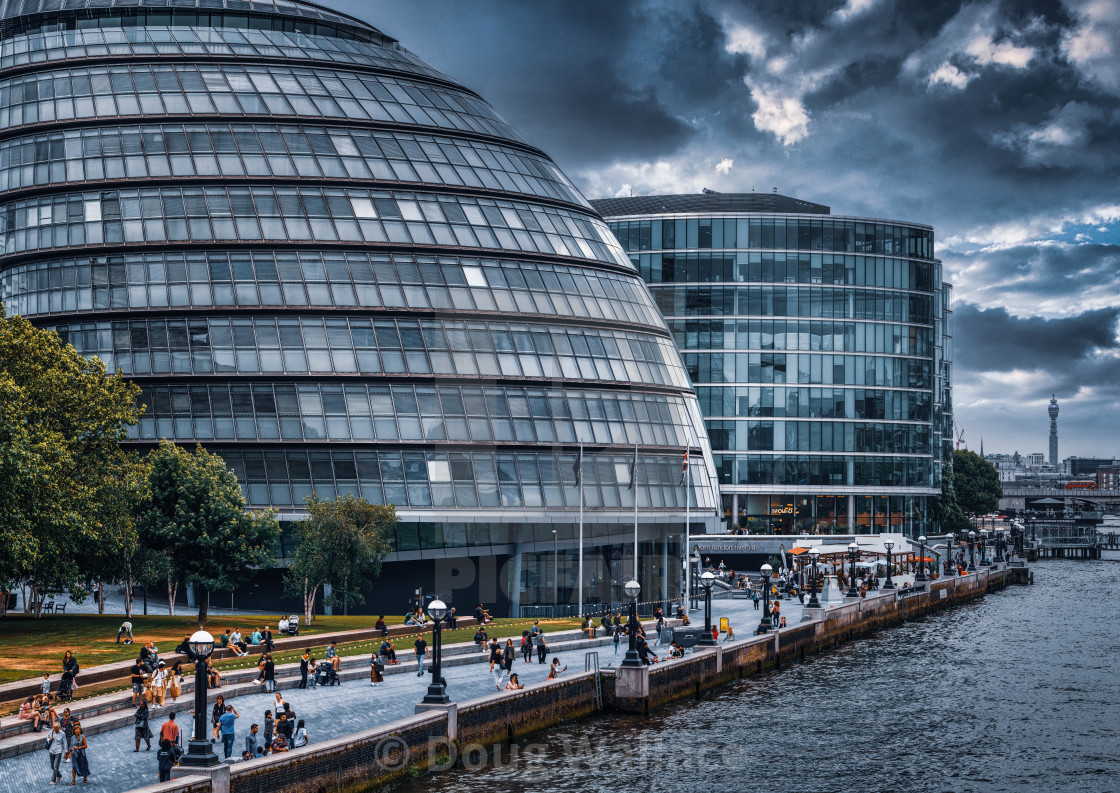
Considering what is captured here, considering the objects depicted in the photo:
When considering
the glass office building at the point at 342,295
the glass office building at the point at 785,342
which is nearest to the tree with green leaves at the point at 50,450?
the glass office building at the point at 342,295

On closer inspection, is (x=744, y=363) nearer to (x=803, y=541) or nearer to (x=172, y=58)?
(x=803, y=541)

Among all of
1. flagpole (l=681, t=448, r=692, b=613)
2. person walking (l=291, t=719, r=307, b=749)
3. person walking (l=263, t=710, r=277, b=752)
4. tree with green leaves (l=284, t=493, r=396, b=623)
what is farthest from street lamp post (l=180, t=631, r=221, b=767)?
flagpole (l=681, t=448, r=692, b=613)

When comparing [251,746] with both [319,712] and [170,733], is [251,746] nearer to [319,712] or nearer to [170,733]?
[170,733]

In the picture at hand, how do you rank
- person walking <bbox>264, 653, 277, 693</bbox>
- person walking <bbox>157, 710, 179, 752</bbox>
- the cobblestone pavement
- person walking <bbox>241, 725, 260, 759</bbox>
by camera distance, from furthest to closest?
person walking <bbox>264, 653, 277, 693</bbox> → person walking <bbox>241, 725, 260, 759</bbox> → person walking <bbox>157, 710, 179, 752</bbox> → the cobblestone pavement

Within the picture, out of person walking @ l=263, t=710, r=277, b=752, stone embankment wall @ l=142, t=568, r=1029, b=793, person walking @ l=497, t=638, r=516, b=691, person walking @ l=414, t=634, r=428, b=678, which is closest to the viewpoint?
stone embankment wall @ l=142, t=568, r=1029, b=793

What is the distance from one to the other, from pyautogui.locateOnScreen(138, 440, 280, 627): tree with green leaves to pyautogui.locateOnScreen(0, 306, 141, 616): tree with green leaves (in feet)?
9.59

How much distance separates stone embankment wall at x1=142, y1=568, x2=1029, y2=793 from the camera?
34.0 meters

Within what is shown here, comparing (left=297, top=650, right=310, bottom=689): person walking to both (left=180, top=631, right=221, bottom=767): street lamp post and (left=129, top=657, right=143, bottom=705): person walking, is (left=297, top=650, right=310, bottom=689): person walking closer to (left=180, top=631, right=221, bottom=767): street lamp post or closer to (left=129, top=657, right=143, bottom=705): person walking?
(left=129, top=657, right=143, bottom=705): person walking

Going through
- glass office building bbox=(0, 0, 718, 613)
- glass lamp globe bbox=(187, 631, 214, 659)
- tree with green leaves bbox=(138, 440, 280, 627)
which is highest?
glass office building bbox=(0, 0, 718, 613)

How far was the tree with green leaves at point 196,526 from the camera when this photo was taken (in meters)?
61.0

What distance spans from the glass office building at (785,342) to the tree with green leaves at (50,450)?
91.8 meters

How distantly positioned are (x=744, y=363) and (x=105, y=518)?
324 ft

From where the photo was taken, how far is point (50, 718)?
121 feet

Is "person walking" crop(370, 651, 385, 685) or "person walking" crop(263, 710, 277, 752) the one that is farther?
"person walking" crop(370, 651, 385, 685)
